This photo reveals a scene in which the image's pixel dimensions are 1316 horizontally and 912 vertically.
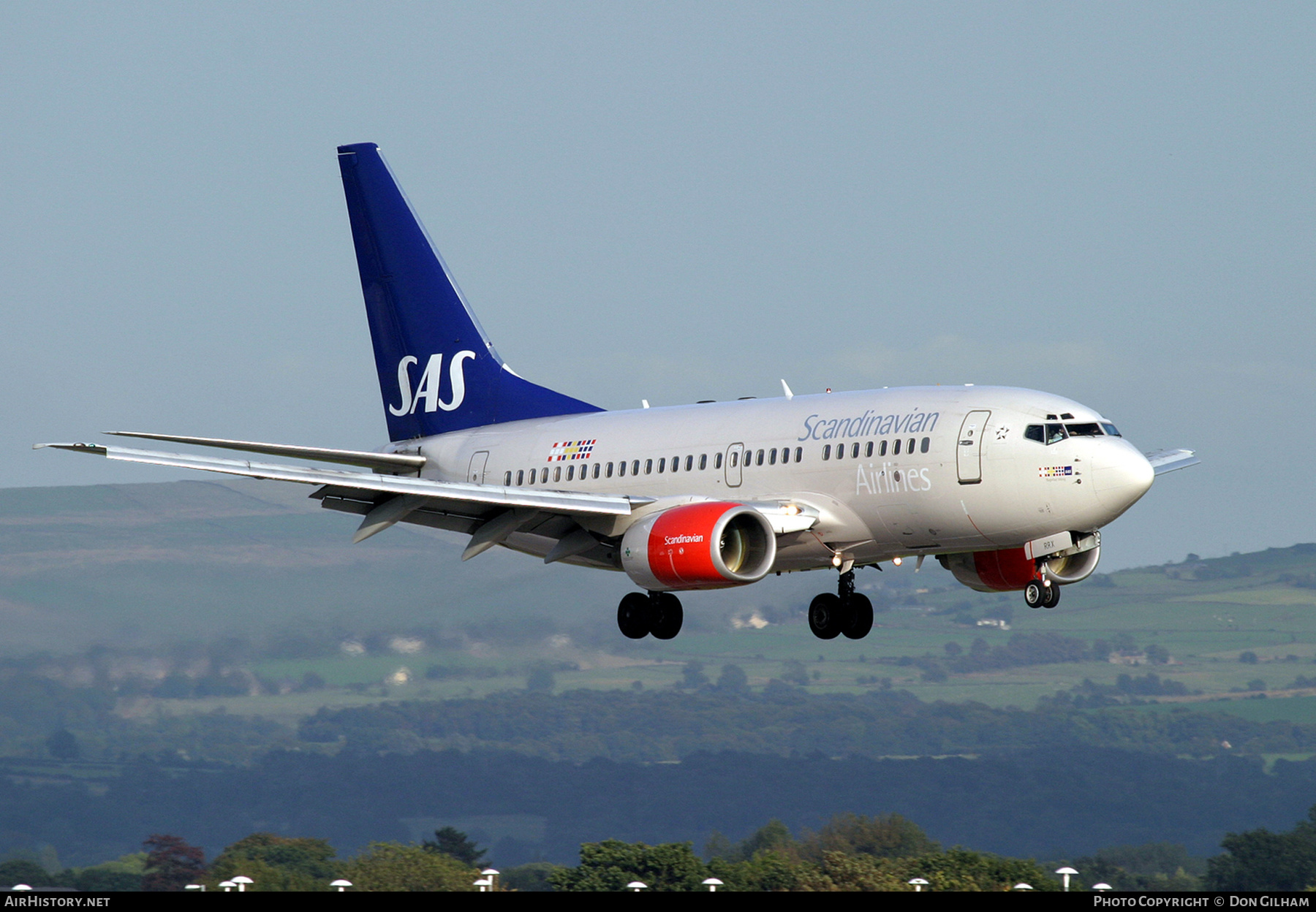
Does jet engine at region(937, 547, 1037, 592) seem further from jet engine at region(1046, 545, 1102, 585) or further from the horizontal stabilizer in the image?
the horizontal stabilizer

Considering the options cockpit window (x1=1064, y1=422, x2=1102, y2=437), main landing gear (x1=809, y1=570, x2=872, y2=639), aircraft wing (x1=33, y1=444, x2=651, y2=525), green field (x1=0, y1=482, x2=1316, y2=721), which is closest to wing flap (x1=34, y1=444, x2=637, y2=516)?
aircraft wing (x1=33, y1=444, x2=651, y2=525)

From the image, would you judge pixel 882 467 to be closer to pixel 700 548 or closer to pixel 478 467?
pixel 700 548

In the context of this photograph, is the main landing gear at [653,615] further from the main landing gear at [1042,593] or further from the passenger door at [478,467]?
the main landing gear at [1042,593]

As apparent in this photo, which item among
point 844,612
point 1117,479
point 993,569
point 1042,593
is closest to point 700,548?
point 844,612

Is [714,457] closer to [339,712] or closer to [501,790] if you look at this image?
[339,712]

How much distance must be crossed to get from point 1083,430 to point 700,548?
7.96 meters

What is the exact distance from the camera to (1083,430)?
114 feet

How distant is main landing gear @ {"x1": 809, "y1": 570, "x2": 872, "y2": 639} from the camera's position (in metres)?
39.8

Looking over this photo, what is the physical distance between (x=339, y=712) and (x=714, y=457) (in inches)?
3118

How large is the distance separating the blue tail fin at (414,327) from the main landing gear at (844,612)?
407 inches

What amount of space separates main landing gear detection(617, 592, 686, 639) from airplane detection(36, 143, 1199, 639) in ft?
0.13

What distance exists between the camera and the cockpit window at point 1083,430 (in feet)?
114

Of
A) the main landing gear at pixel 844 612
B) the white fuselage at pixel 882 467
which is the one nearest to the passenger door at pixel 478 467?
the white fuselage at pixel 882 467

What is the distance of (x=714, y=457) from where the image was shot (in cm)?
3881
